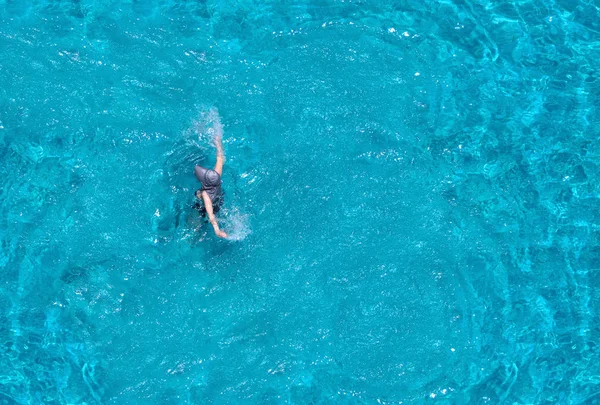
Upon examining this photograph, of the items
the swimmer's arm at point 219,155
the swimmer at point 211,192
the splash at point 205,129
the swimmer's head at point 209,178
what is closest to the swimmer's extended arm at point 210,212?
the swimmer at point 211,192

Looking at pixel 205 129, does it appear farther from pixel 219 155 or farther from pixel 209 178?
pixel 209 178

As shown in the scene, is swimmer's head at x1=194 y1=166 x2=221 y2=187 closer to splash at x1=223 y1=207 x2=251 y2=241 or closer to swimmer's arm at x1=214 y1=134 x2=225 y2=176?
swimmer's arm at x1=214 y1=134 x2=225 y2=176

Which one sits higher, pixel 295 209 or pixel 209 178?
pixel 209 178

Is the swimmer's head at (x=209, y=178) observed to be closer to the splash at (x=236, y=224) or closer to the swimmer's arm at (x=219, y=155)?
the swimmer's arm at (x=219, y=155)

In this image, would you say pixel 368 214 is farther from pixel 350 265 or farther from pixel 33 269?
pixel 33 269

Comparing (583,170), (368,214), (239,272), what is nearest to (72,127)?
(239,272)

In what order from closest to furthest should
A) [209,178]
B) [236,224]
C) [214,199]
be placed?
[209,178], [214,199], [236,224]

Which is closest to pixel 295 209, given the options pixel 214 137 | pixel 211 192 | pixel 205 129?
pixel 211 192
